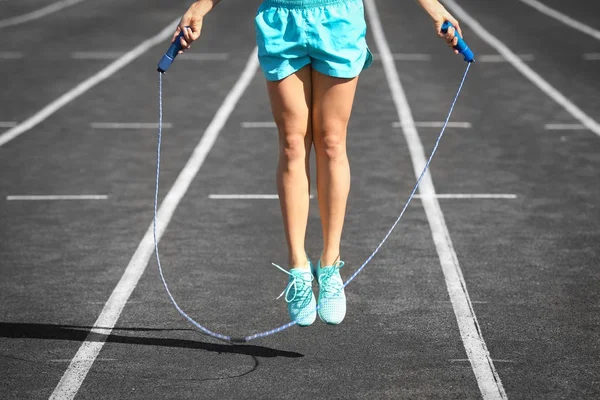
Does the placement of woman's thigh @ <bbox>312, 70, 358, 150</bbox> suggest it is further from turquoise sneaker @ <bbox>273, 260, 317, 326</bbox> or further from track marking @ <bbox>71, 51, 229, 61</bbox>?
track marking @ <bbox>71, 51, 229, 61</bbox>

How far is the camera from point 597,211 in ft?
26.0

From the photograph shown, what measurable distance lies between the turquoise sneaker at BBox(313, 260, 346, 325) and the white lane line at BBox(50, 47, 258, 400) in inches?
40.9

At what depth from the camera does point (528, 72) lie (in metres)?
15.3

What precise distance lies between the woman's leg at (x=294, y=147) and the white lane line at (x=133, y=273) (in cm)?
101

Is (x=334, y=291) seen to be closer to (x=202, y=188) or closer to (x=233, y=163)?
(x=202, y=188)

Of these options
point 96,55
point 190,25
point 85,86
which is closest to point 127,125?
point 85,86

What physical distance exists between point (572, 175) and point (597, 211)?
4.04 feet

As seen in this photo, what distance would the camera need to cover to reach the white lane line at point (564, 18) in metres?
20.0

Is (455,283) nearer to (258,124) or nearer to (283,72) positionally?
(283,72)

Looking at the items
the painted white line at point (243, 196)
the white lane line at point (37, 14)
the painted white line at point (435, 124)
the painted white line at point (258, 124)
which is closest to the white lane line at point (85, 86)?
the painted white line at point (258, 124)

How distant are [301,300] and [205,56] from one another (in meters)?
12.5

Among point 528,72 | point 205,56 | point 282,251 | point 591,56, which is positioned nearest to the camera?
point 282,251

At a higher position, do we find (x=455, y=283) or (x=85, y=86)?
(x=455, y=283)

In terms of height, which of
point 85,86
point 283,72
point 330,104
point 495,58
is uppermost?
point 283,72
